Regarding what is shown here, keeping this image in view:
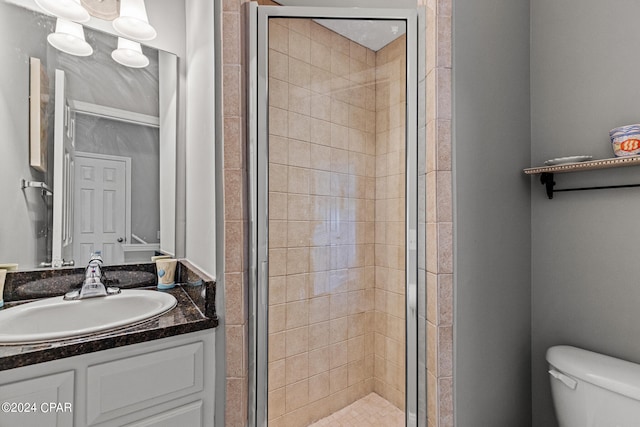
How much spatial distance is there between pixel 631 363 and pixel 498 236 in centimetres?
62

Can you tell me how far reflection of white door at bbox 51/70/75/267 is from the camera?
4.51 ft

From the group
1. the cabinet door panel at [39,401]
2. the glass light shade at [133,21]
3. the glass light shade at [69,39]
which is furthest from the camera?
the glass light shade at [133,21]

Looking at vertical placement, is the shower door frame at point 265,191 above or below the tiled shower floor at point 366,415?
above

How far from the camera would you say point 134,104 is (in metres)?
1.58

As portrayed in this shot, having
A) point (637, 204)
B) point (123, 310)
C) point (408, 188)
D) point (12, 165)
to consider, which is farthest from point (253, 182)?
point (637, 204)

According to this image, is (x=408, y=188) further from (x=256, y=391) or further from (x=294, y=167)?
(x=256, y=391)

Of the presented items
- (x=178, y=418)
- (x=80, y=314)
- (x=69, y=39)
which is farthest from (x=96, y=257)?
(x=69, y=39)

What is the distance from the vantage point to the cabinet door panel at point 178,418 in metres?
1.04

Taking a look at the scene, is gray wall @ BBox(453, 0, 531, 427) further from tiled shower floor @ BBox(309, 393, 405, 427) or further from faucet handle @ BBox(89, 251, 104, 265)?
faucet handle @ BBox(89, 251, 104, 265)

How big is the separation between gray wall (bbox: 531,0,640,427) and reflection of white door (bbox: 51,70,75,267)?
207 cm

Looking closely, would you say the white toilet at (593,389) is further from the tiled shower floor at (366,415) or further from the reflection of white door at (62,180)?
the reflection of white door at (62,180)

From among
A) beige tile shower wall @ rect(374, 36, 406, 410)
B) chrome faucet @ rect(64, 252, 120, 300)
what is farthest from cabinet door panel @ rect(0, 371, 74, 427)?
beige tile shower wall @ rect(374, 36, 406, 410)

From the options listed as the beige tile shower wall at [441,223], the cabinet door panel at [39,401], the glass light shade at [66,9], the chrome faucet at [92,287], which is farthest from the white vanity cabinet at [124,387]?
the glass light shade at [66,9]

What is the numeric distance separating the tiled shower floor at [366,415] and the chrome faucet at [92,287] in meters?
1.01
